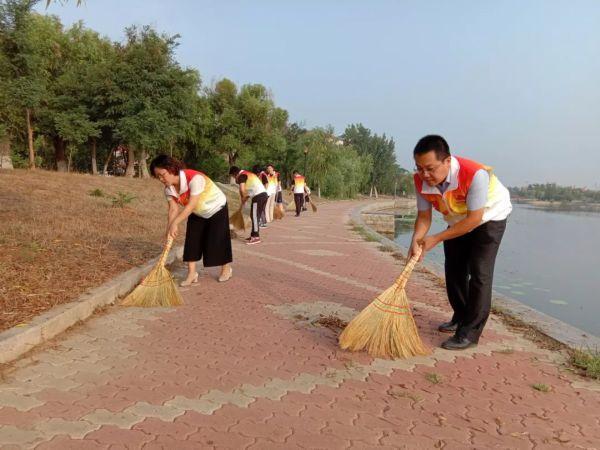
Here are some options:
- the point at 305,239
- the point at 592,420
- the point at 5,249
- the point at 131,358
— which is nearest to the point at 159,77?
the point at 305,239

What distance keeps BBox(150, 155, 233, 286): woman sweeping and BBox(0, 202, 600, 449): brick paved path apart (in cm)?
107

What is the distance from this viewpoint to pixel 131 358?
3.45 meters

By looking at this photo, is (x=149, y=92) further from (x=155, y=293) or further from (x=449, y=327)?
(x=449, y=327)

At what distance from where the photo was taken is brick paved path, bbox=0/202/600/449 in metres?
2.45

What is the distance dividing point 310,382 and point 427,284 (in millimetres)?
3708

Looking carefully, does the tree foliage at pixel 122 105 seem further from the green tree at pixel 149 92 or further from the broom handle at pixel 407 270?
the broom handle at pixel 407 270

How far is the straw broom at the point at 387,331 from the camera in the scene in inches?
140

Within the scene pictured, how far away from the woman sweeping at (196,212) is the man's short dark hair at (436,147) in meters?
2.65

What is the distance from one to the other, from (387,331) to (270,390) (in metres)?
1.06

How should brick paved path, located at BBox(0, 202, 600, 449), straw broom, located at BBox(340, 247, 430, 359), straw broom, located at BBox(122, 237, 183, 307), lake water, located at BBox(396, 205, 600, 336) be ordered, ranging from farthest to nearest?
lake water, located at BBox(396, 205, 600, 336) < straw broom, located at BBox(122, 237, 183, 307) < straw broom, located at BBox(340, 247, 430, 359) < brick paved path, located at BBox(0, 202, 600, 449)

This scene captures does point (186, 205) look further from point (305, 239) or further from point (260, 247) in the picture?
point (305, 239)

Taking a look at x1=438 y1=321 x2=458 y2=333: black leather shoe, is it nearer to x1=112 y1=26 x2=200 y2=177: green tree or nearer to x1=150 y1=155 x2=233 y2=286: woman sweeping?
x1=150 y1=155 x2=233 y2=286: woman sweeping

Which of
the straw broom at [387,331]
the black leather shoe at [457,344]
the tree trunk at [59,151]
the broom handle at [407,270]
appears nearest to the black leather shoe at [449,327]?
the black leather shoe at [457,344]

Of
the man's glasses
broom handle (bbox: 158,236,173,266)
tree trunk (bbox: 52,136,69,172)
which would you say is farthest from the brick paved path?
tree trunk (bbox: 52,136,69,172)
